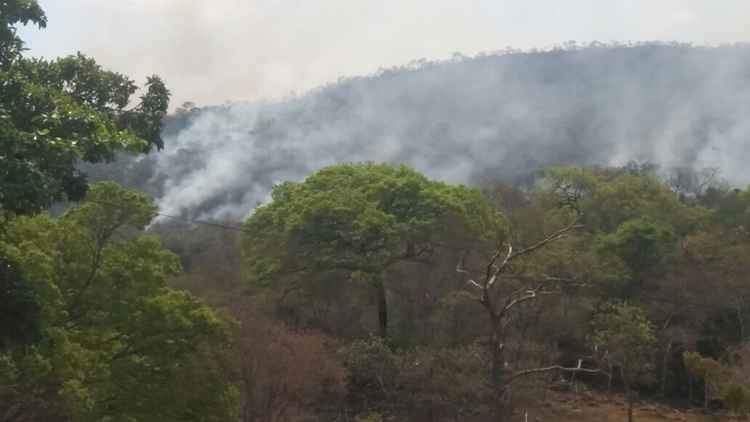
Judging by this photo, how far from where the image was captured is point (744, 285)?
27.7 m

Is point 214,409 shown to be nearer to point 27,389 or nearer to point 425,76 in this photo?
point 27,389

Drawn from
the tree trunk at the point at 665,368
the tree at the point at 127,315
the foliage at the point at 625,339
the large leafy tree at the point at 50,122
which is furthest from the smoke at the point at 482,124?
the large leafy tree at the point at 50,122

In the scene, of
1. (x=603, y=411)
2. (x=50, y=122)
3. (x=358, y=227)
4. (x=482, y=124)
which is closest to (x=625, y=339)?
(x=603, y=411)

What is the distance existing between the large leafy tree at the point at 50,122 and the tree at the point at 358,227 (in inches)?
627

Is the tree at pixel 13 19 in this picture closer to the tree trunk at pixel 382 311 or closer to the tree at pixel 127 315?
the tree at pixel 127 315

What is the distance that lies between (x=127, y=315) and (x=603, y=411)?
18.2 meters

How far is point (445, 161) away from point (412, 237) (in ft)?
165

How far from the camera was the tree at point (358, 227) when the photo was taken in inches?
1022

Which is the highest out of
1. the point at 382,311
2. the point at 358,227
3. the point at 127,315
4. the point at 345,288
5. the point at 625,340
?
the point at 358,227

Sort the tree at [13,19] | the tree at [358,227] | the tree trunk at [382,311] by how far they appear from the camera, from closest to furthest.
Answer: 1. the tree at [13,19]
2. the tree at [358,227]
3. the tree trunk at [382,311]

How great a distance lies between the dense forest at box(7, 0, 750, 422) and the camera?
9391 millimetres

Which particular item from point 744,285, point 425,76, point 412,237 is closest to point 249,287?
point 412,237

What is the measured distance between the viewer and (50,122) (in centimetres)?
732

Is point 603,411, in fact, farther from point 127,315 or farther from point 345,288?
point 127,315
